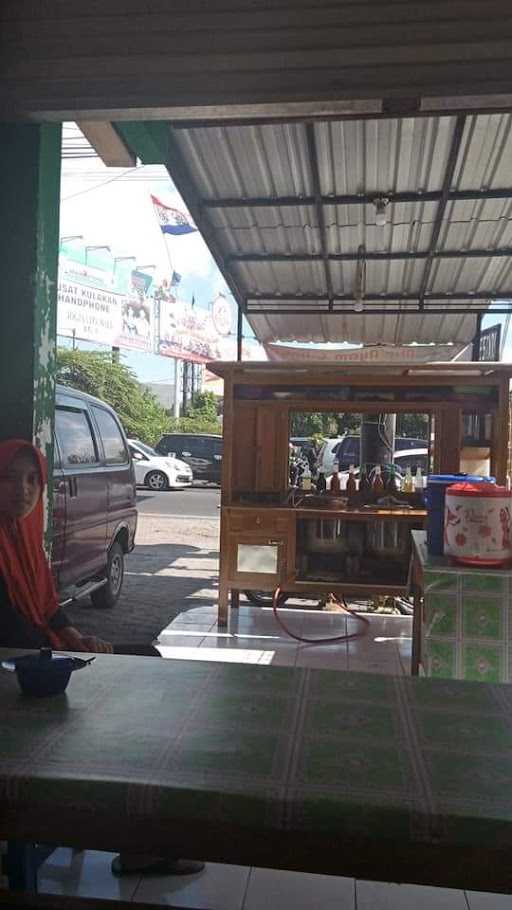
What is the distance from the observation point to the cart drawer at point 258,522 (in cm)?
574

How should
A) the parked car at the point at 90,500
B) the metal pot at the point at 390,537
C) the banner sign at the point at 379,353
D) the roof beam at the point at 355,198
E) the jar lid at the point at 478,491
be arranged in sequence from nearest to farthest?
1. the jar lid at the point at 478,491
2. the roof beam at the point at 355,198
3. the parked car at the point at 90,500
4. the metal pot at the point at 390,537
5. the banner sign at the point at 379,353

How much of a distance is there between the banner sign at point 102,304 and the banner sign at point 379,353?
22462 millimetres

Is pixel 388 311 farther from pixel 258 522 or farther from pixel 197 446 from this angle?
pixel 197 446

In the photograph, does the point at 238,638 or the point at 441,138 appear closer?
the point at 441,138

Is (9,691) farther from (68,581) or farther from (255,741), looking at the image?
(68,581)

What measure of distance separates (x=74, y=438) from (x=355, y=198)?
2.84 metres

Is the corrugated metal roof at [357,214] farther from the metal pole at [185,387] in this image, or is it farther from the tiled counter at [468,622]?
the metal pole at [185,387]

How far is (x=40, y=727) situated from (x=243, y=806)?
56cm

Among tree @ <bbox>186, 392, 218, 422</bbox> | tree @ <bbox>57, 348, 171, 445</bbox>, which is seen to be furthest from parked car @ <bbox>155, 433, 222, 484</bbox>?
tree @ <bbox>186, 392, 218, 422</bbox>

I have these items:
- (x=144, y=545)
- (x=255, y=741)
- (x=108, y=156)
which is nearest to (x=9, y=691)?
(x=255, y=741)

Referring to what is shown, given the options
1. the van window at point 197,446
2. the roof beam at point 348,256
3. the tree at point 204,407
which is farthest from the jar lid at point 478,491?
the tree at point 204,407

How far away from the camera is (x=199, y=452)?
757 inches

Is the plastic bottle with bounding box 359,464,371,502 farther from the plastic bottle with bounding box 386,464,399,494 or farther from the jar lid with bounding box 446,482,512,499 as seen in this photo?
the jar lid with bounding box 446,482,512,499

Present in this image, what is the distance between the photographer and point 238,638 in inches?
213
